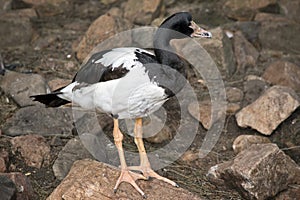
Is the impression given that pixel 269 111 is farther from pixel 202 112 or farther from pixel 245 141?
pixel 202 112

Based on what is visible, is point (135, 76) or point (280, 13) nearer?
point (135, 76)

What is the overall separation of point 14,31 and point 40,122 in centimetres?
191

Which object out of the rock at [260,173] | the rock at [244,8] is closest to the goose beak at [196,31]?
the rock at [260,173]

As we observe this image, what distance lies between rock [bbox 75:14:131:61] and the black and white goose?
1.60 metres

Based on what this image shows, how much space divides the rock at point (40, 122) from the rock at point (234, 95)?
147 centimetres

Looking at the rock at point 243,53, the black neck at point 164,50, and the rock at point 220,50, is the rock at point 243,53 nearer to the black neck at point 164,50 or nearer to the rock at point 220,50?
the rock at point 220,50

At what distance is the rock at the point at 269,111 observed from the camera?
4855 mm

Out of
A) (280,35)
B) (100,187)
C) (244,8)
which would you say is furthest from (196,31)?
(244,8)

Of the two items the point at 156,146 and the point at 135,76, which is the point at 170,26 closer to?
the point at 135,76

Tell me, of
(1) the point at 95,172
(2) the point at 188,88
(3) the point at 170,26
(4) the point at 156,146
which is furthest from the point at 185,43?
(1) the point at 95,172

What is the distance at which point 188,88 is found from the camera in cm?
542

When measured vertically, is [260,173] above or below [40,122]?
above

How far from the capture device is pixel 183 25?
3979mm

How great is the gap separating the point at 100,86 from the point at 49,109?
1.08 metres
